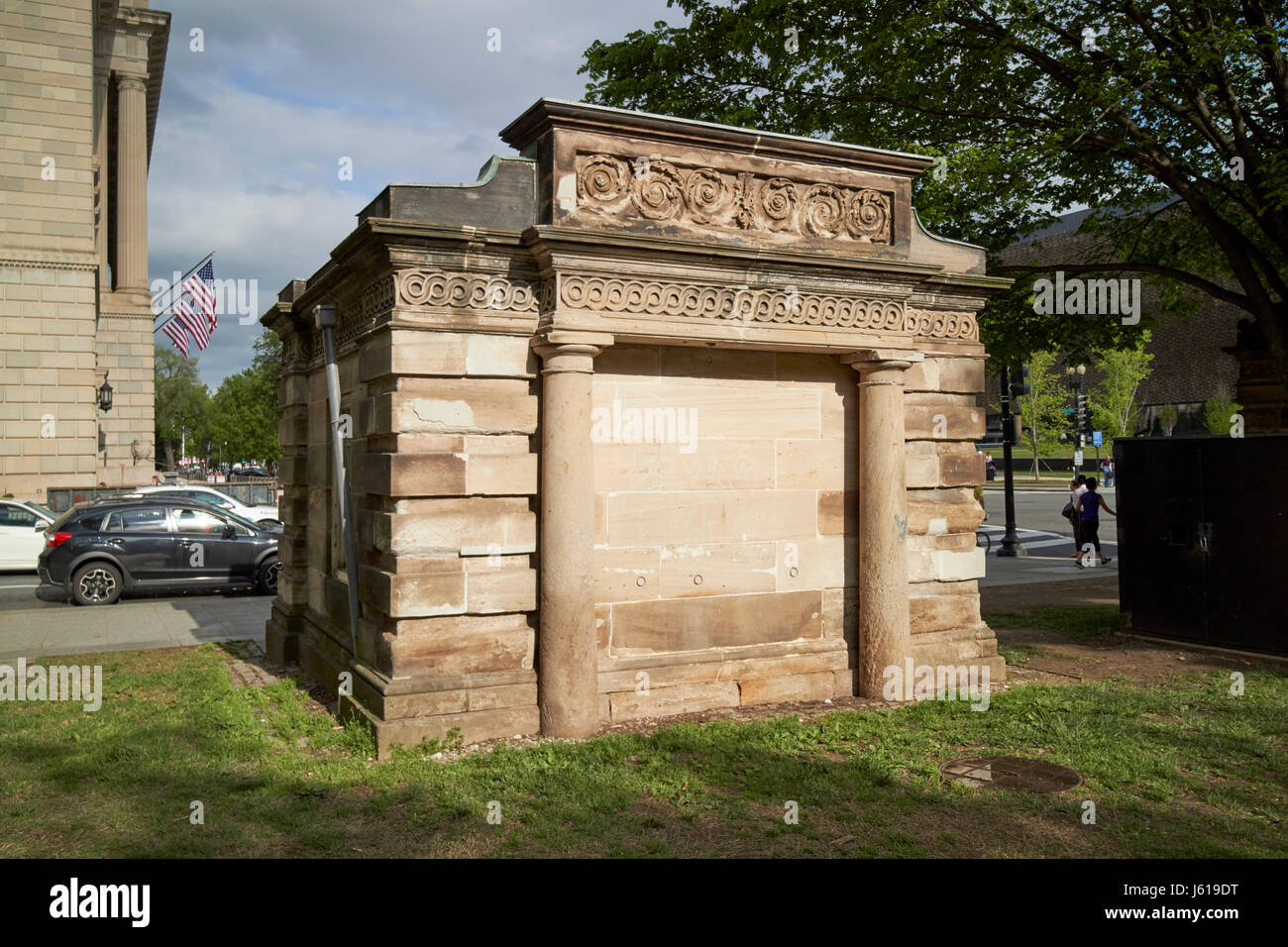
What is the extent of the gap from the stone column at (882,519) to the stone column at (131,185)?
46.5 meters

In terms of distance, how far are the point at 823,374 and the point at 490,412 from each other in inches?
126

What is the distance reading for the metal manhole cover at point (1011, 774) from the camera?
6527 mm

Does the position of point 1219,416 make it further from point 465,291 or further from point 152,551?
point 465,291

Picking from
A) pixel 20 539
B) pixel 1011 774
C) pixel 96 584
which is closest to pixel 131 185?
pixel 20 539

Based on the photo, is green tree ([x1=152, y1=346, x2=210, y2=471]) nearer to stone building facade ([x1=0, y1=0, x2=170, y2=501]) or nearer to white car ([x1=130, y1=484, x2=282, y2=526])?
stone building facade ([x1=0, y1=0, x2=170, y2=501])

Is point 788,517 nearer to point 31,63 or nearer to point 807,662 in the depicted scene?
point 807,662

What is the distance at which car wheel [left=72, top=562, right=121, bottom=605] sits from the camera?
1636 centimetres

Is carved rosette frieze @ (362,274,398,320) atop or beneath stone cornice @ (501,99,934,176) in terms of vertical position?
beneath

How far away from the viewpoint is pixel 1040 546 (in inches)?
1059

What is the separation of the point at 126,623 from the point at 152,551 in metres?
2.98

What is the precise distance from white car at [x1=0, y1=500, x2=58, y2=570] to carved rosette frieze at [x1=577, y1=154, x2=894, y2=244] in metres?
18.2

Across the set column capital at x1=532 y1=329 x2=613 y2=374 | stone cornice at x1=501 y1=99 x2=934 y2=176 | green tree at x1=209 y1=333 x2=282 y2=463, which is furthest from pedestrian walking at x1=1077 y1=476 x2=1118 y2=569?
green tree at x1=209 y1=333 x2=282 y2=463

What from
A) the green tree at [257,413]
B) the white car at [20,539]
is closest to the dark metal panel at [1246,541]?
the white car at [20,539]

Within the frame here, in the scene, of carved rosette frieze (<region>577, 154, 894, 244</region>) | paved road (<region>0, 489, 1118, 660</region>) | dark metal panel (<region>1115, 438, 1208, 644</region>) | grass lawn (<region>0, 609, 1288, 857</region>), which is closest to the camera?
grass lawn (<region>0, 609, 1288, 857</region>)
